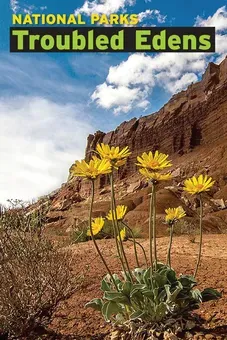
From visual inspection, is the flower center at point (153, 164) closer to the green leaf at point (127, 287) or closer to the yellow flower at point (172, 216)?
the yellow flower at point (172, 216)

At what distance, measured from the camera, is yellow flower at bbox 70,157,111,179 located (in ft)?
9.78

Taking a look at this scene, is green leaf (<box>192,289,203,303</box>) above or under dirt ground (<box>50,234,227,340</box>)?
above

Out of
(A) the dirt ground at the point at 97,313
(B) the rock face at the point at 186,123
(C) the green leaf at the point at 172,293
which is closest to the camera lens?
(C) the green leaf at the point at 172,293

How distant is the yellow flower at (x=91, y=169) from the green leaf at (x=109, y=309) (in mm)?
859

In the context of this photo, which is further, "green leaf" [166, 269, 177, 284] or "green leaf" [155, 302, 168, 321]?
"green leaf" [166, 269, 177, 284]

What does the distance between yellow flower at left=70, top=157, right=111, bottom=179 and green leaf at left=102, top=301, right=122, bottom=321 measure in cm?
86

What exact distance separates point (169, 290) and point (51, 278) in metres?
1.23

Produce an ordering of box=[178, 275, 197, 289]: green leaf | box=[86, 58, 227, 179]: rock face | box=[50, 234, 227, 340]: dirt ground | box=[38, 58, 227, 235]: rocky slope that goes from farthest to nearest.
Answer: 1. box=[86, 58, 227, 179]: rock face
2. box=[38, 58, 227, 235]: rocky slope
3. box=[50, 234, 227, 340]: dirt ground
4. box=[178, 275, 197, 289]: green leaf

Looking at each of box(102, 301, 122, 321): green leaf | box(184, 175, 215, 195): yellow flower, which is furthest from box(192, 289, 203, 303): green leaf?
box(184, 175, 215, 195): yellow flower

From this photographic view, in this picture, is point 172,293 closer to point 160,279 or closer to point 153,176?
point 160,279

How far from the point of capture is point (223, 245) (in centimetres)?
916

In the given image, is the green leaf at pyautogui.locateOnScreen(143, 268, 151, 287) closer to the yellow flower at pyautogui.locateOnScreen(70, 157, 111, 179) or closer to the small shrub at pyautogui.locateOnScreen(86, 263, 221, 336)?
the small shrub at pyautogui.locateOnScreen(86, 263, 221, 336)

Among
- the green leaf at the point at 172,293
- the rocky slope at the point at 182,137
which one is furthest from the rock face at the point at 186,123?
the green leaf at the point at 172,293

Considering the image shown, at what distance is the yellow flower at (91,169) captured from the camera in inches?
117
